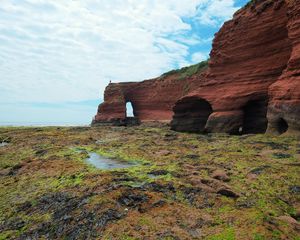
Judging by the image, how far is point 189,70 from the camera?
78688 millimetres

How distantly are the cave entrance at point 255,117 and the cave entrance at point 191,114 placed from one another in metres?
6.49

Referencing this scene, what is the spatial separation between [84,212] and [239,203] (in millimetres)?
5302

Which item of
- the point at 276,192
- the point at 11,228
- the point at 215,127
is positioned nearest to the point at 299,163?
the point at 276,192

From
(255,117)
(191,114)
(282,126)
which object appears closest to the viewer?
(282,126)

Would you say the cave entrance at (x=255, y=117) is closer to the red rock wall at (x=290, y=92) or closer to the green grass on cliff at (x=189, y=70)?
the red rock wall at (x=290, y=92)

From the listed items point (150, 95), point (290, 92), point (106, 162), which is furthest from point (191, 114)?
point (150, 95)

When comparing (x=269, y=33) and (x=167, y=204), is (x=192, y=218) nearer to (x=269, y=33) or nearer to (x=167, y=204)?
(x=167, y=204)

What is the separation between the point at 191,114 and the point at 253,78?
10.8 m

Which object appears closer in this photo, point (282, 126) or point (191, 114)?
point (282, 126)

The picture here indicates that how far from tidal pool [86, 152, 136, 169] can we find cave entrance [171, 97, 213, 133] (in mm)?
21168

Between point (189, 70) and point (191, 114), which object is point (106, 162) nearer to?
point (191, 114)

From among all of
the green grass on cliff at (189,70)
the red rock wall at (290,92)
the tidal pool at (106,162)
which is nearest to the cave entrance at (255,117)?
the red rock wall at (290,92)

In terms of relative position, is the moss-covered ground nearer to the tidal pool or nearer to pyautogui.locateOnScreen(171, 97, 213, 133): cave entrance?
the tidal pool

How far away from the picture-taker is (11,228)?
1105 cm
